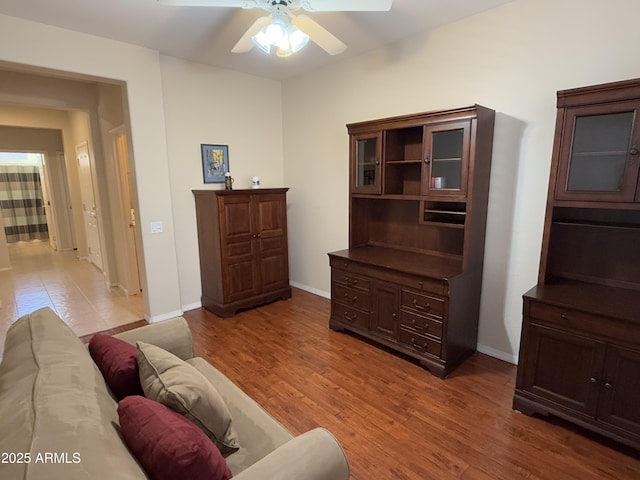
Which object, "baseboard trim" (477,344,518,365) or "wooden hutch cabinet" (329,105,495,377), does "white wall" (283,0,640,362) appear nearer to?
"baseboard trim" (477,344,518,365)

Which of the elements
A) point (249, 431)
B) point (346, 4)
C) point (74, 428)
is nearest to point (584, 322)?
point (249, 431)

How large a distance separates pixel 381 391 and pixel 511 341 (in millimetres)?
1225

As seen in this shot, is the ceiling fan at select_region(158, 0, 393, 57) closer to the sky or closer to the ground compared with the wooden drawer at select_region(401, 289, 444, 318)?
closer to the sky

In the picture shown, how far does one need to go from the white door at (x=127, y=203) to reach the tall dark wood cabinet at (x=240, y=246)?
3.51ft

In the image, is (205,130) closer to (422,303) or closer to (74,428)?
(422,303)

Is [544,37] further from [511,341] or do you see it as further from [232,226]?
[232,226]

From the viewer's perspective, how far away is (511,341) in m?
2.80

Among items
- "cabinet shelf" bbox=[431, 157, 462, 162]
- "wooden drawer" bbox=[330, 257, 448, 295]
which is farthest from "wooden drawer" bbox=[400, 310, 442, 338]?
"cabinet shelf" bbox=[431, 157, 462, 162]

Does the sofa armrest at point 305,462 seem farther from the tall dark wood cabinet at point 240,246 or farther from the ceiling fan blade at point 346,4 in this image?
the tall dark wood cabinet at point 240,246

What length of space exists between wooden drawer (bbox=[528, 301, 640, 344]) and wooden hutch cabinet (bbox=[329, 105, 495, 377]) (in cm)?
59

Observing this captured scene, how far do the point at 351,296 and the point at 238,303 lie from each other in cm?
141

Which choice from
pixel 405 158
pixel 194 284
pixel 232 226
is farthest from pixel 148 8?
pixel 194 284

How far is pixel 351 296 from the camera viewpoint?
3.24 metres

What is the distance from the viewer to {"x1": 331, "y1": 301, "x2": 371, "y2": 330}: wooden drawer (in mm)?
3155
